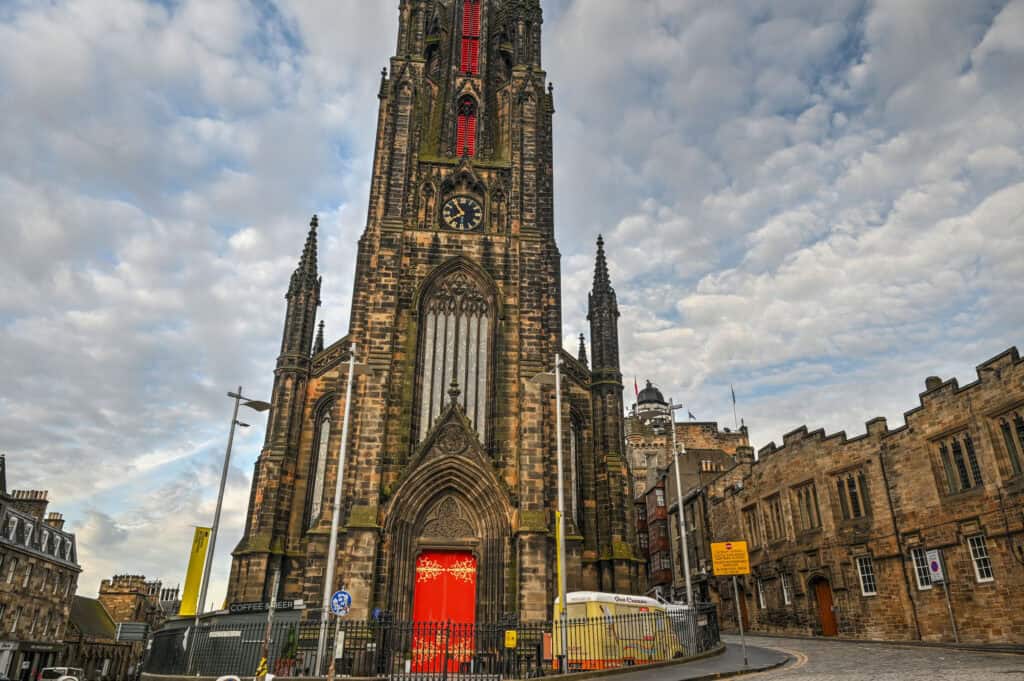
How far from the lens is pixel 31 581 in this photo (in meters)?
46.2

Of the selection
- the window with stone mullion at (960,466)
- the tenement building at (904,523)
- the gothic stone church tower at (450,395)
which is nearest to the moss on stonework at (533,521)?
the gothic stone church tower at (450,395)

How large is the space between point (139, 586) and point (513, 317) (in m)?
63.4

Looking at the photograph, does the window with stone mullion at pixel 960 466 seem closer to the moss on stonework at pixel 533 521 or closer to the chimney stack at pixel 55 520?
the moss on stonework at pixel 533 521

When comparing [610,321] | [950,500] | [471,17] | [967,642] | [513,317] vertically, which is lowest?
[967,642]

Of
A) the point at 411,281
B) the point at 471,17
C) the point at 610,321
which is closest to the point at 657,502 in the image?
the point at 610,321

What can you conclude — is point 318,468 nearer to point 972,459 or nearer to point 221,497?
point 221,497

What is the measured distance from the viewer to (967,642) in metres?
23.4

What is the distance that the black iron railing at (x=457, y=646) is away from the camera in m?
19.1

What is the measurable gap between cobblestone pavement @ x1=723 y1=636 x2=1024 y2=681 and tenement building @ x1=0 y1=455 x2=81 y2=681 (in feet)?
141

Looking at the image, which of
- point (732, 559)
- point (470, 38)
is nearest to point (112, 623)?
point (470, 38)

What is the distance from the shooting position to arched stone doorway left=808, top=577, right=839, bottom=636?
3025cm

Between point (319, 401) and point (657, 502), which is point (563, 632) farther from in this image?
point (657, 502)

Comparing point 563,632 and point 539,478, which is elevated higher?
point 539,478

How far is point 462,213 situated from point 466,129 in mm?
6324
